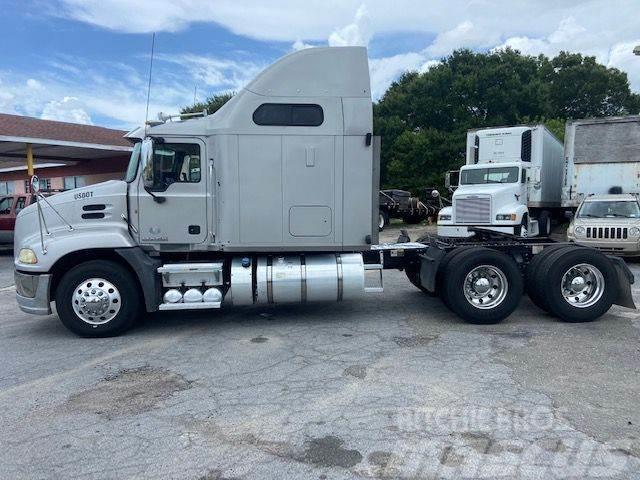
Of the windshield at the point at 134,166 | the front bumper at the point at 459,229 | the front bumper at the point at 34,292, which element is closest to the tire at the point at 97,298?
the front bumper at the point at 34,292

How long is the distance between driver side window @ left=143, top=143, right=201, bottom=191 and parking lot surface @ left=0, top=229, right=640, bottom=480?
2.03 metres

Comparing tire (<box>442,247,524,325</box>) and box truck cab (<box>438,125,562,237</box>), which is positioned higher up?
box truck cab (<box>438,125,562,237</box>)

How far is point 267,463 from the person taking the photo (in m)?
3.38

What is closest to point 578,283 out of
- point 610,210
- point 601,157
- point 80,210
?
point 80,210

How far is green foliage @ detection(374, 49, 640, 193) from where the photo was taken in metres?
32.5

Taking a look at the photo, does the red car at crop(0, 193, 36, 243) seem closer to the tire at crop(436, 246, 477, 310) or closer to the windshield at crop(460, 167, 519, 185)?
the tire at crop(436, 246, 477, 310)

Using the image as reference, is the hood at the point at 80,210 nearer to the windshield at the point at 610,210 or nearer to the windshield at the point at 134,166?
the windshield at the point at 134,166

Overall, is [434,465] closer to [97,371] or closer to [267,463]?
[267,463]

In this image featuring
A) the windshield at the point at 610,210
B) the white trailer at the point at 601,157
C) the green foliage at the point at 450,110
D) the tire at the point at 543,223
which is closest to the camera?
the windshield at the point at 610,210

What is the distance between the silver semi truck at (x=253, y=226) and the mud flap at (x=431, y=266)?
9cm

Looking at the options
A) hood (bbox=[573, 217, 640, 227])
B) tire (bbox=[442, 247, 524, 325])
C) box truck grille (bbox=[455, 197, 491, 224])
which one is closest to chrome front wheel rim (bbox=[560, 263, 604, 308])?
tire (bbox=[442, 247, 524, 325])

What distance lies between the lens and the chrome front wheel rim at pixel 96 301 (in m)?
6.27

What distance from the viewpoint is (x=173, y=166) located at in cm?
649

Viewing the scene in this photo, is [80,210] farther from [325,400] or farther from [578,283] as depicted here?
[578,283]
